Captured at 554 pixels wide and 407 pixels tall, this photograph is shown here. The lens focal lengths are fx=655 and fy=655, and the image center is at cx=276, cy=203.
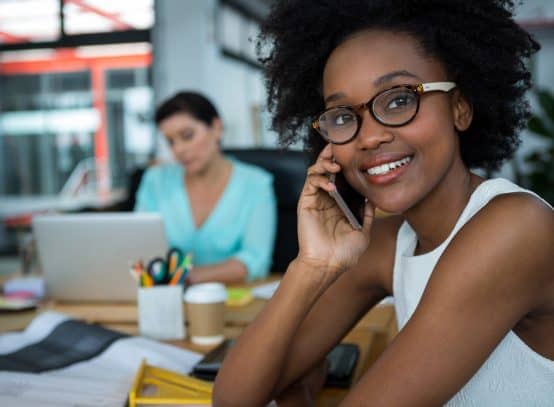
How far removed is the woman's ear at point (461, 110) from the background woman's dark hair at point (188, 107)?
1.58m

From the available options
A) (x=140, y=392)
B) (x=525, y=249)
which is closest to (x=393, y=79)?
(x=525, y=249)

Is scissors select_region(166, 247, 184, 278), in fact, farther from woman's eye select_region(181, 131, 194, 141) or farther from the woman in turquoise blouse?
woman's eye select_region(181, 131, 194, 141)

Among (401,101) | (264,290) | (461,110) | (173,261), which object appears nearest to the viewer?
(401,101)

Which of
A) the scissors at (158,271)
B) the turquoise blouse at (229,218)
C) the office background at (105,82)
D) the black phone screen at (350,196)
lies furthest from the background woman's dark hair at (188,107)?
the office background at (105,82)

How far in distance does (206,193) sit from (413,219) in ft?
5.13

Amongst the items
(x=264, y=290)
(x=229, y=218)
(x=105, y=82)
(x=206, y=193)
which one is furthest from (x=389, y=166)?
(x=105, y=82)

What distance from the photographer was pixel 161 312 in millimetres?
1471

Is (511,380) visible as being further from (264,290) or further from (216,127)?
(216,127)

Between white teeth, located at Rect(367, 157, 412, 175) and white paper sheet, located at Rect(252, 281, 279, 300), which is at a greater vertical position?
white teeth, located at Rect(367, 157, 412, 175)

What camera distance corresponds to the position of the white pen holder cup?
4.83 feet

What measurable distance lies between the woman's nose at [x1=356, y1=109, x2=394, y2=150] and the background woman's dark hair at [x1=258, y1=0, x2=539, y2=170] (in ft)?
0.51

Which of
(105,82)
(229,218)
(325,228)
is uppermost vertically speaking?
(105,82)

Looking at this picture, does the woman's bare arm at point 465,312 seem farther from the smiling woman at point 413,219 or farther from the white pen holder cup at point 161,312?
the white pen holder cup at point 161,312

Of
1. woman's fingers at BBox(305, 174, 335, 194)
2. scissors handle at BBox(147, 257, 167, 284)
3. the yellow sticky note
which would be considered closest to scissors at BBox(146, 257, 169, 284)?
scissors handle at BBox(147, 257, 167, 284)
